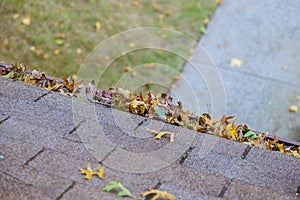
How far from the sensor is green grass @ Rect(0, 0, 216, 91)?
19.7ft

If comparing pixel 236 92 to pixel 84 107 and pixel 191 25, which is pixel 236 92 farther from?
pixel 84 107

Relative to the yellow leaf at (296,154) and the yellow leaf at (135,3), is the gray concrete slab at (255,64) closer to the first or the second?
the yellow leaf at (135,3)

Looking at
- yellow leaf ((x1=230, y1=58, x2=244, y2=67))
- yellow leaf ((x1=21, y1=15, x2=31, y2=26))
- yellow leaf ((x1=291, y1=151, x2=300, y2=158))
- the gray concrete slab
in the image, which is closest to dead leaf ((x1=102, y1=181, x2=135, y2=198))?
yellow leaf ((x1=291, y1=151, x2=300, y2=158))

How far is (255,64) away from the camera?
5965mm

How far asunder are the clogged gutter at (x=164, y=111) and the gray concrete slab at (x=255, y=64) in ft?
8.42

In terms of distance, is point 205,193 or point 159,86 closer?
point 205,193

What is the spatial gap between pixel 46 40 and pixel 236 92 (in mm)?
2601

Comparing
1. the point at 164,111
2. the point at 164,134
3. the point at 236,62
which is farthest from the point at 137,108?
the point at 236,62

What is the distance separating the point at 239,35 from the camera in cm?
647

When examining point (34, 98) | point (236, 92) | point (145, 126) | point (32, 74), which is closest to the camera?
point (145, 126)

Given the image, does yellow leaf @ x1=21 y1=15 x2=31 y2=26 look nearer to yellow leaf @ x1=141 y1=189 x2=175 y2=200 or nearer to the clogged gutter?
the clogged gutter

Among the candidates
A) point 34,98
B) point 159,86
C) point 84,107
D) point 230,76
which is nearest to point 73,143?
point 84,107

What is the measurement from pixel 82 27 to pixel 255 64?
2362 millimetres

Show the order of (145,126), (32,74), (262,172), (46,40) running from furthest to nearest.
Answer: (46,40)
(32,74)
(145,126)
(262,172)
